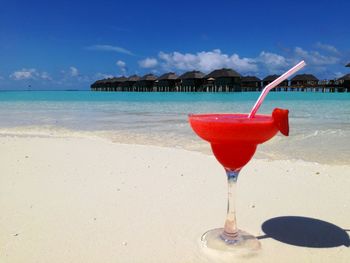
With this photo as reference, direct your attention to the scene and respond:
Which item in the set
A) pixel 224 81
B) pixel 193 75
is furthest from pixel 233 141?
pixel 193 75

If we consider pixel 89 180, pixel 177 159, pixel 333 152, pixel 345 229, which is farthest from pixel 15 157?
pixel 333 152

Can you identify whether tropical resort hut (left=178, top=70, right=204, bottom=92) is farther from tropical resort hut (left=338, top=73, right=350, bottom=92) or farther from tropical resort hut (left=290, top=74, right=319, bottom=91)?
tropical resort hut (left=338, top=73, right=350, bottom=92)

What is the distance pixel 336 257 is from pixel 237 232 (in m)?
0.47

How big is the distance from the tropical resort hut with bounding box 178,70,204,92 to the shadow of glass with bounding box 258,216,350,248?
45.3 m

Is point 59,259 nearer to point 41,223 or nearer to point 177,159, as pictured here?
point 41,223

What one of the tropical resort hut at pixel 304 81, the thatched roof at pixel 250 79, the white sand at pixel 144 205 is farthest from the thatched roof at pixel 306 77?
the white sand at pixel 144 205

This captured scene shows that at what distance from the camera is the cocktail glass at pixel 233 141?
1.48 meters

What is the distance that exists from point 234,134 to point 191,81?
4934cm

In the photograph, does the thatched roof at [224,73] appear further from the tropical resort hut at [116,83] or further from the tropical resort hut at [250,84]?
the tropical resort hut at [116,83]

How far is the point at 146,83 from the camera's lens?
57.6 metres

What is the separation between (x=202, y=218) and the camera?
6.70 feet

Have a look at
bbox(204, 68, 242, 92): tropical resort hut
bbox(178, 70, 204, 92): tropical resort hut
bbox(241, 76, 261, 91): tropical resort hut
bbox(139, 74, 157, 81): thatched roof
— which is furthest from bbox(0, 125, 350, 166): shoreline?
bbox(241, 76, 261, 91): tropical resort hut

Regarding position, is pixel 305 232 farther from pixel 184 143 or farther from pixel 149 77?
pixel 149 77

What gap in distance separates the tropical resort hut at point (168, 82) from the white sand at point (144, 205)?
47.5 m
